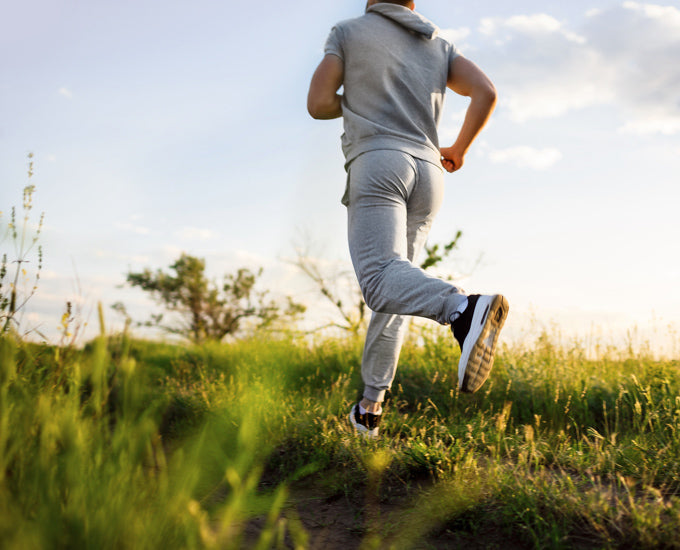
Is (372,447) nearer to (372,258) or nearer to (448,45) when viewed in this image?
(372,258)

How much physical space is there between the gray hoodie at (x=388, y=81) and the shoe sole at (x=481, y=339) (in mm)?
954

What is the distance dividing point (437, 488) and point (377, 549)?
39cm

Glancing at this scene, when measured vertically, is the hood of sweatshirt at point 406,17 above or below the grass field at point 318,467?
above

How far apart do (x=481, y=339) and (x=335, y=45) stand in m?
1.66

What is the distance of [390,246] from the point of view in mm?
2385

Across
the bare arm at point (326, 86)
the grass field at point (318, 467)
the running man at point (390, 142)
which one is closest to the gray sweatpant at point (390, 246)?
the running man at point (390, 142)

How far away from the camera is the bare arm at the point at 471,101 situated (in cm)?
282

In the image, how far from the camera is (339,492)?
2.42 m

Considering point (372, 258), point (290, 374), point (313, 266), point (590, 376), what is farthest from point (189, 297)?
point (372, 258)

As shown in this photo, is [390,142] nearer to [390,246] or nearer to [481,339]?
[390,246]

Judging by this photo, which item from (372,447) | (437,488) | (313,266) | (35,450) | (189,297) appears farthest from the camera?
(189,297)

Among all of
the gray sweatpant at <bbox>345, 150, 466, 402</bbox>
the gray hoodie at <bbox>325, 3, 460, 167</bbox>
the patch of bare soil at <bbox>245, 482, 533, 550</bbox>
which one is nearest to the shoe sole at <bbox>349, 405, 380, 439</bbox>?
the gray sweatpant at <bbox>345, 150, 466, 402</bbox>

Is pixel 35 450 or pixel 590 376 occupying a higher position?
pixel 35 450

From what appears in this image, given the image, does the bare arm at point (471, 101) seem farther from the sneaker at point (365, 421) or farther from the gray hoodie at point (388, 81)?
the sneaker at point (365, 421)
